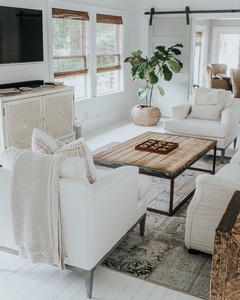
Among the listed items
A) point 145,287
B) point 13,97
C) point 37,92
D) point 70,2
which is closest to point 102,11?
point 70,2

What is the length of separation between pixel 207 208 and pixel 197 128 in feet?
8.94

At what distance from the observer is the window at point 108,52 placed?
7125 millimetres

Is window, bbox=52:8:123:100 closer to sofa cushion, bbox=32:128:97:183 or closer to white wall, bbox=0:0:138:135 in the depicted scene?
white wall, bbox=0:0:138:135

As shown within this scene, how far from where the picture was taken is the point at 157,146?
13.8 ft

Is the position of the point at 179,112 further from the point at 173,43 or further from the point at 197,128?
the point at 173,43

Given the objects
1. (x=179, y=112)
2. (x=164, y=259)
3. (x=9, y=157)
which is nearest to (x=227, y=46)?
(x=179, y=112)

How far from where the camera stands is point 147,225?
11.3 ft

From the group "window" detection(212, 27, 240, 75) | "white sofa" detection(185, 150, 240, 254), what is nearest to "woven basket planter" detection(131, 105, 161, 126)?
"white sofa" detection(185, 150, 240, 254)

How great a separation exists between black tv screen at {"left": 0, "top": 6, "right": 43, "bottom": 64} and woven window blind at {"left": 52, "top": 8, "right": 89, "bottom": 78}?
0.55 meters

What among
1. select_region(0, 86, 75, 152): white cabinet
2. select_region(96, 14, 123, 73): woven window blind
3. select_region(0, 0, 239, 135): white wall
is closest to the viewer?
select_region(0, 86, 75, 152): white cabinet

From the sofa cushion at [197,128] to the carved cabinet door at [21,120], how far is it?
180cm

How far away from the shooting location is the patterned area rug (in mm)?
2607

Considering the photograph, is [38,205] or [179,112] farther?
[179,112]

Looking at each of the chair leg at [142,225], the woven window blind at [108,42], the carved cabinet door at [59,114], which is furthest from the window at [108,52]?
the chair leg at [142,225]
